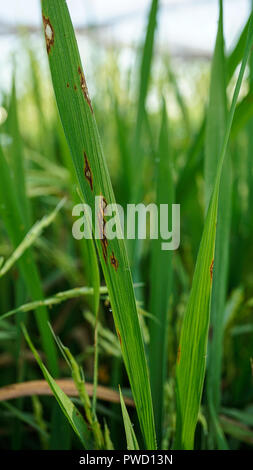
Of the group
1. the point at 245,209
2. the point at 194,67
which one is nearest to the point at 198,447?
the point at 245,209

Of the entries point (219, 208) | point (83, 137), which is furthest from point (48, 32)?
point (219, 208)

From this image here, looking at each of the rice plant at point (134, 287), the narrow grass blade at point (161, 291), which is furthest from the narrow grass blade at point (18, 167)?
the narrow grass blade at point (161, 291)

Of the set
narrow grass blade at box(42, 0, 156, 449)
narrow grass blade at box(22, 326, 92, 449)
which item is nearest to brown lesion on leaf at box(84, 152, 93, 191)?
narrow grass blade at box(42, 0, 156, 449)

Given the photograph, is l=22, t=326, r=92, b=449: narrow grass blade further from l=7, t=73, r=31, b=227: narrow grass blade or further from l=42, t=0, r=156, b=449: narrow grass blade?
l=7, t=73, r=31, b=227: narrow grass blade

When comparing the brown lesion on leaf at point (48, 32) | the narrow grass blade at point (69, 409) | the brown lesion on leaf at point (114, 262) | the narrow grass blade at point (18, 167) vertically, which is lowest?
the narrow grass blade at point (69, 409)

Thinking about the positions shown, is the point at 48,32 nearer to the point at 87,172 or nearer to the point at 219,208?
the point at 87,172

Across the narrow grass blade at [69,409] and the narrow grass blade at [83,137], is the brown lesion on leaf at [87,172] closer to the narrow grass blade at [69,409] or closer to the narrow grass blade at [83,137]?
the narrow grass blade at [83,137]

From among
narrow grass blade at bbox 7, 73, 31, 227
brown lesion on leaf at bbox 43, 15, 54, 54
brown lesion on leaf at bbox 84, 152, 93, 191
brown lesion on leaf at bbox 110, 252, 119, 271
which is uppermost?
narrow grass blade at bbox 7, 73, 31, 227

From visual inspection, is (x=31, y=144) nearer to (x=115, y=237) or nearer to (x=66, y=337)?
(x=66, y=337)
